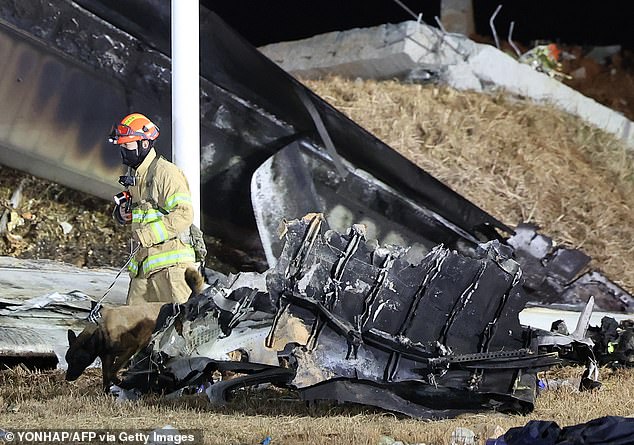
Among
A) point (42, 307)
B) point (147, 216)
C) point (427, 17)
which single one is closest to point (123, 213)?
point (147, 216)

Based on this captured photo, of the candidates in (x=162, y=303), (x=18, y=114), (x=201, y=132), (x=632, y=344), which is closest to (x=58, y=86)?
(x=18, y=114)

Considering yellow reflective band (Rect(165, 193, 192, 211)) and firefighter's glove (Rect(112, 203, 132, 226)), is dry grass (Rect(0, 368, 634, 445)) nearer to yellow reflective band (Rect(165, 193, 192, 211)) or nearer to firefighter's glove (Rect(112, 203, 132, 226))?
firefighter's glove (Rect(112, 203, 132, 226))

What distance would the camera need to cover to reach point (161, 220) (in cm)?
658

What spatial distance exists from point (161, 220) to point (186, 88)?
5.06 feet

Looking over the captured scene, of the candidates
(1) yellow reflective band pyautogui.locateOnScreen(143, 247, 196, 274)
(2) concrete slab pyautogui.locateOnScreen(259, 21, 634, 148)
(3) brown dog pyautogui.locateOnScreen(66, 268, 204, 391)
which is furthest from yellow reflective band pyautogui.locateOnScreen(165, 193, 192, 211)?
(2) concrete slab pyautogui.locateOnScreen(259, 21, 634, 148)

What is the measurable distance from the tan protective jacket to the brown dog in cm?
54

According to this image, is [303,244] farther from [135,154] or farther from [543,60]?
[543,60]

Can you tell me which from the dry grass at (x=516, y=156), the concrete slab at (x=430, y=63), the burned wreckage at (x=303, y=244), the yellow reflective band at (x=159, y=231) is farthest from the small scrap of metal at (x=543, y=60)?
the yellow reflective band at (x=159, y=231)

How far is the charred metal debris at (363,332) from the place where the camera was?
5.50 metres

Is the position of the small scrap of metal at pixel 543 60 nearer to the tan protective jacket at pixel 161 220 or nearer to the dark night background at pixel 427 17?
the dark night background at pixel 427 17

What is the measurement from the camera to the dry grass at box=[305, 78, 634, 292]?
37.6 ft

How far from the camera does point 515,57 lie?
1437 cm

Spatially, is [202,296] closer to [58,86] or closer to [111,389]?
[111,389]

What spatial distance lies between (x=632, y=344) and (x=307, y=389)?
9.45 ft
